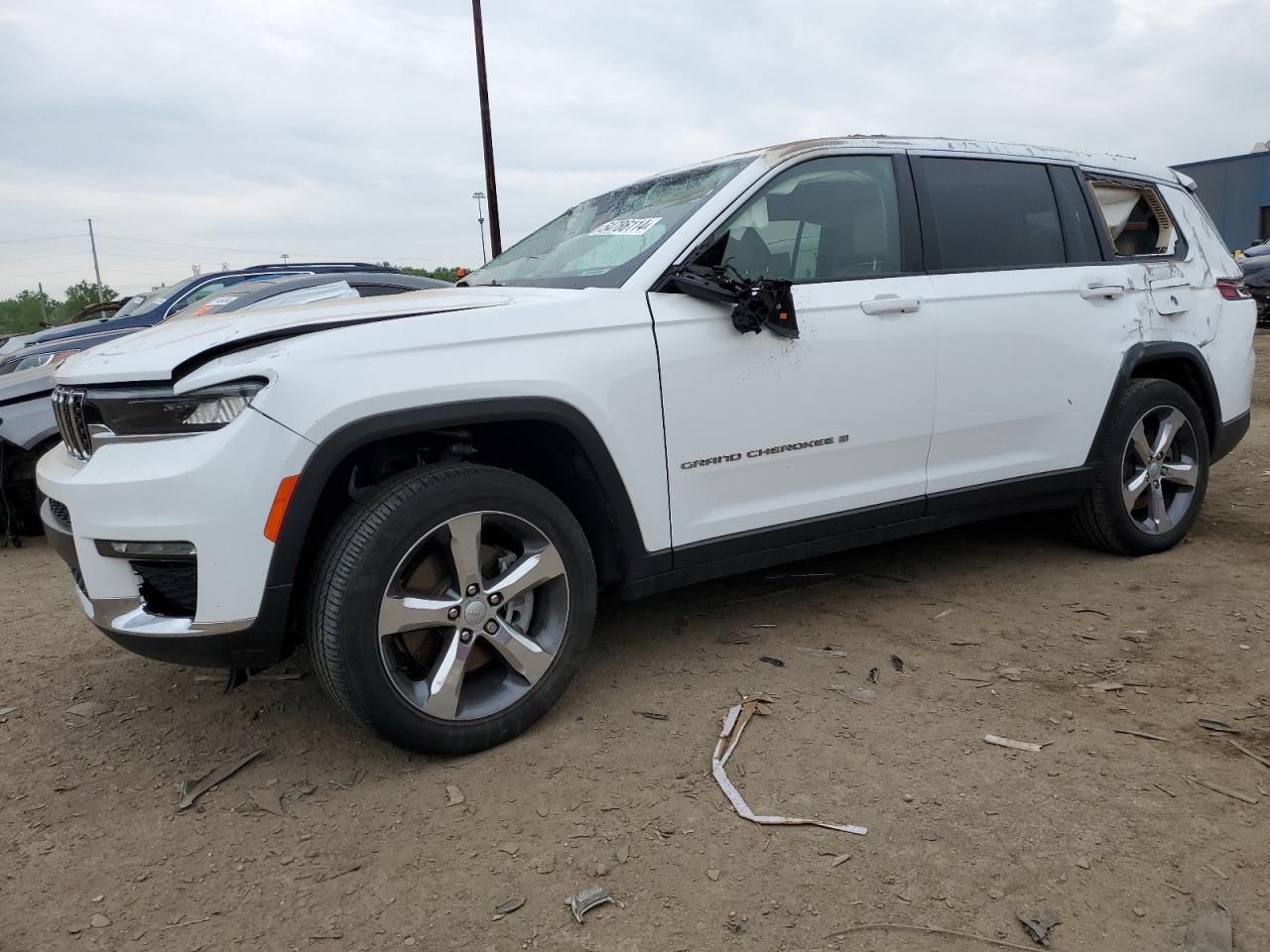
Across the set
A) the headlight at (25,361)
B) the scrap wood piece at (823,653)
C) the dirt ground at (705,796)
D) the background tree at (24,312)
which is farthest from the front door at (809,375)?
the background tree at (24,312)

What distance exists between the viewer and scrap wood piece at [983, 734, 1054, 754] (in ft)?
8.64

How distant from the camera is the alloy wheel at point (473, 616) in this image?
2.58m

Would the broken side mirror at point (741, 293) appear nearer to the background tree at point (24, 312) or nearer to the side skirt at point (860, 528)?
the side skirt at point (860, 528)

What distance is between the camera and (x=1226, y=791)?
2.38 m

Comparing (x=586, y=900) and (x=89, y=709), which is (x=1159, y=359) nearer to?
(x=586, y=900)

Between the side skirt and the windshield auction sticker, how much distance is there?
1108 mm

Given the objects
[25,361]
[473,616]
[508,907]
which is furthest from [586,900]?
[25,361]

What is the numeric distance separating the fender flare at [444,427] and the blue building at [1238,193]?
1382 inches

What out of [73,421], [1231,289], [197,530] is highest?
[1231,289]

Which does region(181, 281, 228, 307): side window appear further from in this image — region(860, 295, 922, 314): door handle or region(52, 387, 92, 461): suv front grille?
Answer: region(860, 295, 922, 314): door handle

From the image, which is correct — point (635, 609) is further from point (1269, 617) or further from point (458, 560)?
point (1269, 617)

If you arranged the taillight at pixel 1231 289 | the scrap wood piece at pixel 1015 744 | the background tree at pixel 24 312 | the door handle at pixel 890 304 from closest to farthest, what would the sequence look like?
the scrap wood piece at pixel 1015 744, the door handle at pixel 890 304, the taillight at pixel 1231 289, the background tree at pixel 24 312

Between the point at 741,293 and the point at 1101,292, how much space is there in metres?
1.92

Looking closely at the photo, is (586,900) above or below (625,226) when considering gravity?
below
